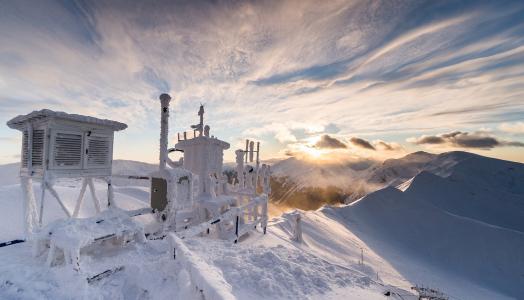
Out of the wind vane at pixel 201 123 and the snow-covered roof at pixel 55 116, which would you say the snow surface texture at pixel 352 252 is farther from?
the wind vane at pixel 201 123

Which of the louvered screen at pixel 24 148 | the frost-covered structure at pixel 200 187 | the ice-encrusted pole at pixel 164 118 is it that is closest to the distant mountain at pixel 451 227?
the frost-covered structure at pixel 200 187

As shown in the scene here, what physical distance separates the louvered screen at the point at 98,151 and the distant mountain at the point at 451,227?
2426cm

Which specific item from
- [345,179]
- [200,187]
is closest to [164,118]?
[200,187]

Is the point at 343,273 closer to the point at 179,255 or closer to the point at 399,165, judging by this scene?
the point at 179,255

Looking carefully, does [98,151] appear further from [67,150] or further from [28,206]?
[28,206]

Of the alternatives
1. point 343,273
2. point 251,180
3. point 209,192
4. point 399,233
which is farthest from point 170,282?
point 399,233

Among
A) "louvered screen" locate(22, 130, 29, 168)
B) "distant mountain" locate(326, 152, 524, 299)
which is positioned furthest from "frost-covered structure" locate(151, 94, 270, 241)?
"distant mountain" locate(326, 152, 524, 299)

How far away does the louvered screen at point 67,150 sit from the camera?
7562 mm

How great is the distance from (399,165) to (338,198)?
24118 millimetres

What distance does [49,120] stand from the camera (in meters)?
7.27

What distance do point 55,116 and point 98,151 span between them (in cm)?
189

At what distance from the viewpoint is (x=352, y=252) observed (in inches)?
843

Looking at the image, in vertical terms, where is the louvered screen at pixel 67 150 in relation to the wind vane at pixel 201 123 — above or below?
below

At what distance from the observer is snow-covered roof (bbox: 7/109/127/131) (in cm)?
717
